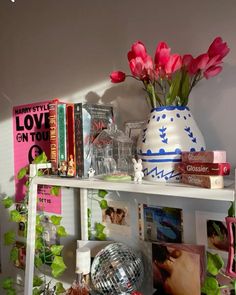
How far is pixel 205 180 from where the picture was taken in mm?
681

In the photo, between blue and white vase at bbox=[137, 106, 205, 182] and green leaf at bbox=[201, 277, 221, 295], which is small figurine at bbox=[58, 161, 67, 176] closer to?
blue and white vase at bbox=[137, 106, 205, 182]

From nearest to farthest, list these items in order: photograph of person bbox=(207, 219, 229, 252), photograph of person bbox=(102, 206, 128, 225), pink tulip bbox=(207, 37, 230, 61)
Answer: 1. pink tulip bbox=(207, 37, 230, 61)
2. photograph of person bbox=(207, 219, 229, 252)
3. photograph of person bbox=(102, 206, 128, 225)

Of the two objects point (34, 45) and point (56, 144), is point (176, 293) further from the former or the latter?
point (34, 45)

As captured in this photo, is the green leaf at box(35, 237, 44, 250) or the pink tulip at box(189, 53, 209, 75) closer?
the pink tulip at box(189, 53, 209, 75)

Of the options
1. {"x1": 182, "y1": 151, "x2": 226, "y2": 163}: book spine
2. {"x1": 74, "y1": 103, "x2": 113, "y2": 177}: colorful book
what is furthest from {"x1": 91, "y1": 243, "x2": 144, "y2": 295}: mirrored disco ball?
{"x1": 182, "y1": 151, "x2": 226, "y2": 163}: book spine

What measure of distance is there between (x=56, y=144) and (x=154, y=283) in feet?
1.87

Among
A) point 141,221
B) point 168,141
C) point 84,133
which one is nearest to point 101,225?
point 141,221

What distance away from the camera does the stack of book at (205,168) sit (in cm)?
67

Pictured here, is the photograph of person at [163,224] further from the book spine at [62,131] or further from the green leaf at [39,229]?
the green leaf at [39,229]

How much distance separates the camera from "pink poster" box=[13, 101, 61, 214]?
4.35ft

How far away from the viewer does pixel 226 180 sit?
787 millimetres

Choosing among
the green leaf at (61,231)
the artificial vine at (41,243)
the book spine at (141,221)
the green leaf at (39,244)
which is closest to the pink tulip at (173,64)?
the book spine at (141,221)

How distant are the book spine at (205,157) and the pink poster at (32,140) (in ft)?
2.42

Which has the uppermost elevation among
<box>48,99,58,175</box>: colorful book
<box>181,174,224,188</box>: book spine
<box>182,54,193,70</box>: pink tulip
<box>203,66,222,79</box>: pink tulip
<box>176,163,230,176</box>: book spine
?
<box>182,54,193,70</box>: pink tulip
